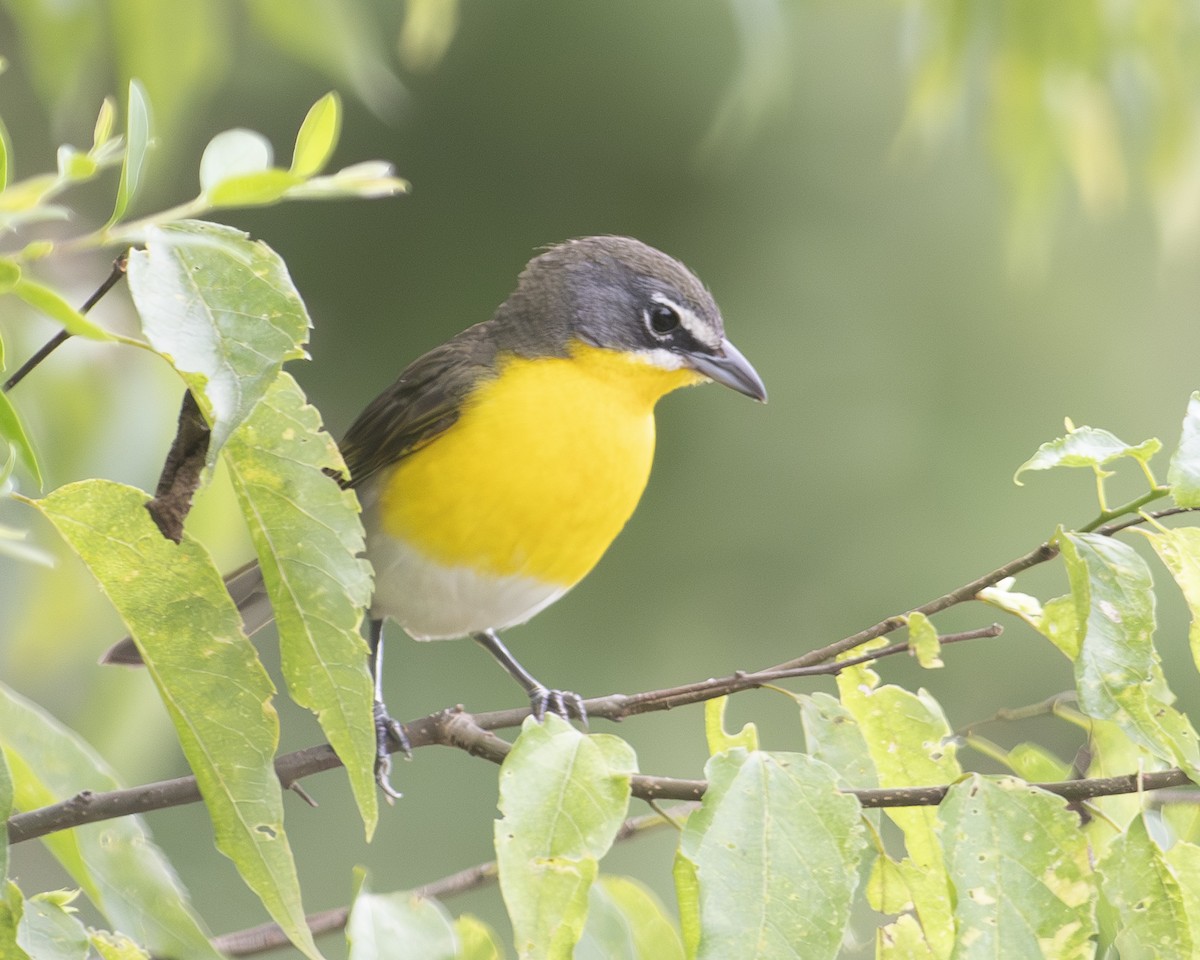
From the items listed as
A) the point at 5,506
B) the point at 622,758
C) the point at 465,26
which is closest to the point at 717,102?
the point at 465,26

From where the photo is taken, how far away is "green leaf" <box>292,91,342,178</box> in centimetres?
139

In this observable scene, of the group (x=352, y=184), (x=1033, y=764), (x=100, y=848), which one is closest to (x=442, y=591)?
(x=100, y=848)

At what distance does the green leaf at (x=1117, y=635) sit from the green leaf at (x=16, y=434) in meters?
1.03

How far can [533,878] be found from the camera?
1.58 metres

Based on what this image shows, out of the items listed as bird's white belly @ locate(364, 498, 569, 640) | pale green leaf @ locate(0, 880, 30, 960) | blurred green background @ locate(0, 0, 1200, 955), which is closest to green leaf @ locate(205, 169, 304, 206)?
pale green leaf @ locate(0, 880, 30, 960)

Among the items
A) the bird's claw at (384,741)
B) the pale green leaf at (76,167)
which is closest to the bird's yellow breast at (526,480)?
the bird's claw at (384,741)

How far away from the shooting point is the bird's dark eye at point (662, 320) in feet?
12.6

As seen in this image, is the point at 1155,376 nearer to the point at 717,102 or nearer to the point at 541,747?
the point at 717,102

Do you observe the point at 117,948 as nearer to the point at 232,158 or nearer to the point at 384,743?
the point at 232,158

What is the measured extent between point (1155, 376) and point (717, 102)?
3004mm

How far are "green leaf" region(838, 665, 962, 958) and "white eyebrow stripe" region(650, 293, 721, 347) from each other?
1966 mm

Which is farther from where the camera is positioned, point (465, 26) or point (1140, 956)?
point (465, 26)

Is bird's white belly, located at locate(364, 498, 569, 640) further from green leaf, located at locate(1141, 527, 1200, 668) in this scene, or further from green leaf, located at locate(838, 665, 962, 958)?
green leaf, located at locate(1141, 527, 1200, 668)

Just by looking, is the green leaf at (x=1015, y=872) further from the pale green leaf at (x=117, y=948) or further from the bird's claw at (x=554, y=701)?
the bird's claw at (x=554, y=701)
